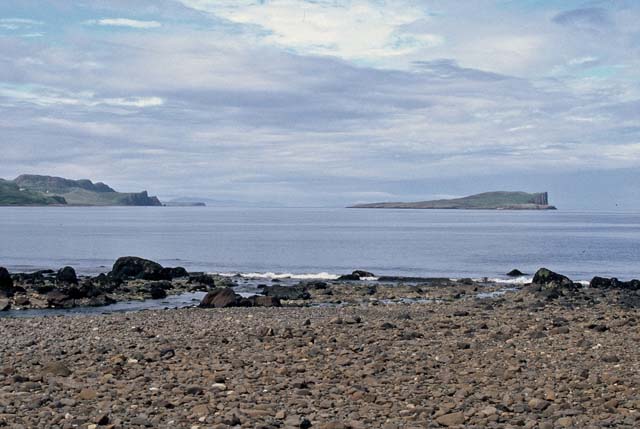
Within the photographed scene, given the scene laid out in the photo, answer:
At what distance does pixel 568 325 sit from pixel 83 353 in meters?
14.6

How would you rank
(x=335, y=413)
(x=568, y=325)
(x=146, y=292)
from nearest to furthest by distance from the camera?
(x=335, y=413)
(x=568, y=325)
(x=146, y=292)

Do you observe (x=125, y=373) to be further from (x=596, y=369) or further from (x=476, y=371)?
(x=596, y=369)

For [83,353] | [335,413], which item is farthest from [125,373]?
[335,413]

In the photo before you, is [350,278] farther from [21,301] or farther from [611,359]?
[611,359]

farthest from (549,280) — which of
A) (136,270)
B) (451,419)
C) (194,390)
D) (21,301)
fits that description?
(194,390)

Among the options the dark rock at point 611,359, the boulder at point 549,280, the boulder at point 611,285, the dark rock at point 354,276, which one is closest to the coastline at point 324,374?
the dark rock at point 611,359

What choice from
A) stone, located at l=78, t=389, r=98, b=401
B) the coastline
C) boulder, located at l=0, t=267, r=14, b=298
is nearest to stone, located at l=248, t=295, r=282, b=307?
the coastline

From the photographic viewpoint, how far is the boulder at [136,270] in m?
48.9

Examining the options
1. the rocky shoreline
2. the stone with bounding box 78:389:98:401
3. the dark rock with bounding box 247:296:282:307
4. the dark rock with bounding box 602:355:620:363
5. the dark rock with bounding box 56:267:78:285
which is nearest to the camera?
the rocky shoreline

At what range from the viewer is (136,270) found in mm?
49969

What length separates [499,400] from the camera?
1398 centimetres

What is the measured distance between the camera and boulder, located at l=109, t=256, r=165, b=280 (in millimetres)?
48906

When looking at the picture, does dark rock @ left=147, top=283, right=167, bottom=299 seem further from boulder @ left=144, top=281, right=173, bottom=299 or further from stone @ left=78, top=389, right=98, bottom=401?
stone @ left=78, top=389, right=98, bottom=401

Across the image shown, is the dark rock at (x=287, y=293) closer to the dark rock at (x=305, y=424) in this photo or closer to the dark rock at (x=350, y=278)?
the dark rock at (x=350, y=278)
